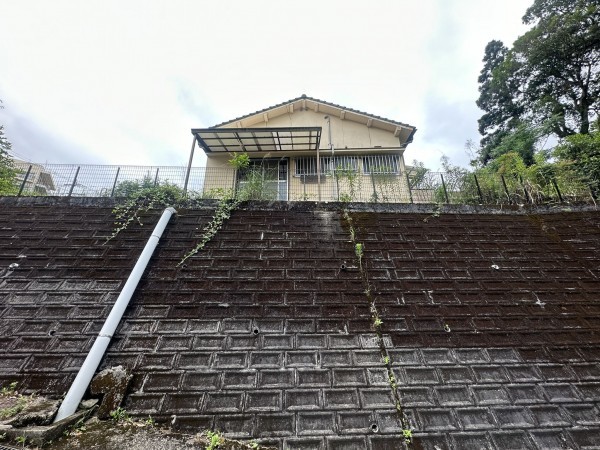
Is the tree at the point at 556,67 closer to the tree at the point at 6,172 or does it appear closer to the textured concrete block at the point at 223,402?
the textured concrete block at the point at 223,402

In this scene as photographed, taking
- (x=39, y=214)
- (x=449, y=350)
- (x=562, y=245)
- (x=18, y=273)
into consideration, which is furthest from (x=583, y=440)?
(x=39, y=214)

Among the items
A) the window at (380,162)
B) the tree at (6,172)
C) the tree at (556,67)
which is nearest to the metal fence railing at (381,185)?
the tree at (6,172)

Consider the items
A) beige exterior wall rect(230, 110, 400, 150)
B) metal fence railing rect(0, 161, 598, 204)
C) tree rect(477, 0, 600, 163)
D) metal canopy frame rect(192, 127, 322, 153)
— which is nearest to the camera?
metal fence railing rect(0, 161, 598, 204)

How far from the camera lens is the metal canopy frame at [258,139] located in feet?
26.2

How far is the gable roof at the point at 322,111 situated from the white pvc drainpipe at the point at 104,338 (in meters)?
7.35

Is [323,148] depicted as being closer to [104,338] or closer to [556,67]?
[104,338]

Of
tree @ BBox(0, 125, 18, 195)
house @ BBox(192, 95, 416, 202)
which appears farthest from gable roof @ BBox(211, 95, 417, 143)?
tree @ BBox(0, 125, 18, 195)

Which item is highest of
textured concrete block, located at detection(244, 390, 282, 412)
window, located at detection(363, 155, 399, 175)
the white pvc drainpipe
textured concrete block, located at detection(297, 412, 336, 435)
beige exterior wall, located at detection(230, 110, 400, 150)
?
beige exterior wall, located at detection(230, 110, 400, 150)

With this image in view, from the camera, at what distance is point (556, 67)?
1373 cm

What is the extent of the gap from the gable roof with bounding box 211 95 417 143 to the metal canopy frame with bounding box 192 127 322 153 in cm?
144

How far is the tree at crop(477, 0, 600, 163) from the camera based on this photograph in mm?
12469

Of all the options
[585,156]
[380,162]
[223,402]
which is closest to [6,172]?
[223,402]

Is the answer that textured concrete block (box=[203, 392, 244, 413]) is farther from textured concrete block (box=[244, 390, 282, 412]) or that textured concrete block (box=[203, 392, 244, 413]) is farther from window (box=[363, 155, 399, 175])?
window (box=[363, 155, 399, 175])

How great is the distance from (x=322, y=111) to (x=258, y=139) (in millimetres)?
3460
